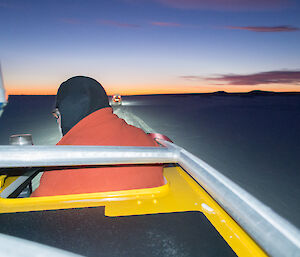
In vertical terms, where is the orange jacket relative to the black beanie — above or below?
below

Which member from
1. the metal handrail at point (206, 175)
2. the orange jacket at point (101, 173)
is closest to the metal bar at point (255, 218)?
the metal handrail at point (206, 175)

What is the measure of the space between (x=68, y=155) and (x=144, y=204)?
0.59 m

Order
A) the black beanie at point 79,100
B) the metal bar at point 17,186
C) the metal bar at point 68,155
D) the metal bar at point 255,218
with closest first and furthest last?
the metal bar at point 255,218, the metal bar at point 68,155, the metal bar at point 17,186, the black beanie at point 79,100

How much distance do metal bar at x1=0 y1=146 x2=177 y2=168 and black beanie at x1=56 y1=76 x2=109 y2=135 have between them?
108 cm

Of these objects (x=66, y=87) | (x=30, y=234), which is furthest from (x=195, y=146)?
(x=30, y=234)

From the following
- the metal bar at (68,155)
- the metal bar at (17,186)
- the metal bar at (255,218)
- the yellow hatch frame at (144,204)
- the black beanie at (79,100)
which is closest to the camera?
the metal bar at (255,218)

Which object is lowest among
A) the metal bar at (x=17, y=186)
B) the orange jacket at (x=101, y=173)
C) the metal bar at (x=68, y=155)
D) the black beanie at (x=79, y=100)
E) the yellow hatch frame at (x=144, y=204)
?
the metal bar at (x=17, y=186)

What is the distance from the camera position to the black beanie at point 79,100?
81.3 inches

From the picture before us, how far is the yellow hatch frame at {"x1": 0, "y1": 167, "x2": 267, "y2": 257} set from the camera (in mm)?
1161

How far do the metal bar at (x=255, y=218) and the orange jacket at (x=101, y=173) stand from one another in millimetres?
608

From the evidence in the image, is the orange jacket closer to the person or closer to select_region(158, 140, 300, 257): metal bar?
the person

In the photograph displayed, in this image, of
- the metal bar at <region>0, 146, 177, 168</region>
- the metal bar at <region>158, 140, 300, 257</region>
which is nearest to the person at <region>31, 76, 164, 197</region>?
the metal bar at <region>0, 146, 177, 168</region>

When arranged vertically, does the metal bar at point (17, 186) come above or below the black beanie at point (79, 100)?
below

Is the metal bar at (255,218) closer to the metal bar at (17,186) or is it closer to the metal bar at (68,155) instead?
the metal bar at (68,155)
